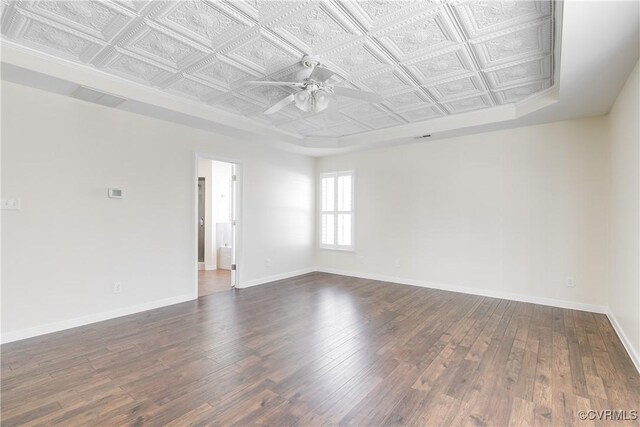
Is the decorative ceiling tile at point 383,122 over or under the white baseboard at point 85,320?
over

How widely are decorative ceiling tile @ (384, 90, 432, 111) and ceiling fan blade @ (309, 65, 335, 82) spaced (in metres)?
1.22

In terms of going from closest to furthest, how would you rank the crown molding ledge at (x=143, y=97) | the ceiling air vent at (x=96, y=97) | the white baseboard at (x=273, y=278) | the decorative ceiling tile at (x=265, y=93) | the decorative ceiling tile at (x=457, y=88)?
the crown molding ledge at (x=143, y=97), the ceiling air vent at (x=96, y=97), the decorative ceiling tile at (x=457, y=88), the decorative ceiling tile at (x=265, y=93), the white baseboard at (x=273, y=278)

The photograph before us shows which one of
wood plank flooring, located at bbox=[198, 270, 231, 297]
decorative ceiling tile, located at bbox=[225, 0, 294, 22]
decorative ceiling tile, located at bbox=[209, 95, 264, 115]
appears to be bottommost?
wood plank flooring, located at bbox=[198, 270, 231, 297]

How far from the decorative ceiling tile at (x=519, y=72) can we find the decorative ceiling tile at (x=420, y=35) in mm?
804

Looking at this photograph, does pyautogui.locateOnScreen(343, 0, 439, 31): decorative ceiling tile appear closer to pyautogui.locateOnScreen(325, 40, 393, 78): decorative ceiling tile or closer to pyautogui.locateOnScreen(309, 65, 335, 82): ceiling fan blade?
pyautogui.locateOnScreen(325, 40, 393, 78): decorative ceiling tile

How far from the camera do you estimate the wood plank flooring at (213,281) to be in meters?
5.04

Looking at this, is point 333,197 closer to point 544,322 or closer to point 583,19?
point 544,322

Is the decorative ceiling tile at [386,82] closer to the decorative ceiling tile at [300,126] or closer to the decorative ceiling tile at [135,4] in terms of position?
the decorative ceiling tile at [300,126]

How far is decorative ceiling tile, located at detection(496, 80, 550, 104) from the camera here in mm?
3412

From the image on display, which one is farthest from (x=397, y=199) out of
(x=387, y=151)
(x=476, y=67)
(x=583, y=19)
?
(x=583, y=19)

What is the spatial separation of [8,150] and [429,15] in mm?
4004

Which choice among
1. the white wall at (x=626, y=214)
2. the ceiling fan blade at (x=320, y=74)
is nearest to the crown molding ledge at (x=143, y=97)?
the ceiling fan blade at (x=320, y=74)

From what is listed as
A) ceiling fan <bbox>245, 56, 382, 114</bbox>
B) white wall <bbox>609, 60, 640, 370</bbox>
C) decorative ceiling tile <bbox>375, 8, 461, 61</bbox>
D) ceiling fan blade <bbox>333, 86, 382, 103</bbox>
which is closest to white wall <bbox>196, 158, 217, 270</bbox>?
ceiling fan <bbox>245, 56, 382, 114</bbox>

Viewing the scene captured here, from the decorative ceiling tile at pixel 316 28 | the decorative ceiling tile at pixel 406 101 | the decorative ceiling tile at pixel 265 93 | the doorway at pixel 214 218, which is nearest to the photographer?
the decorative ceiling tile at pixel 316 28
